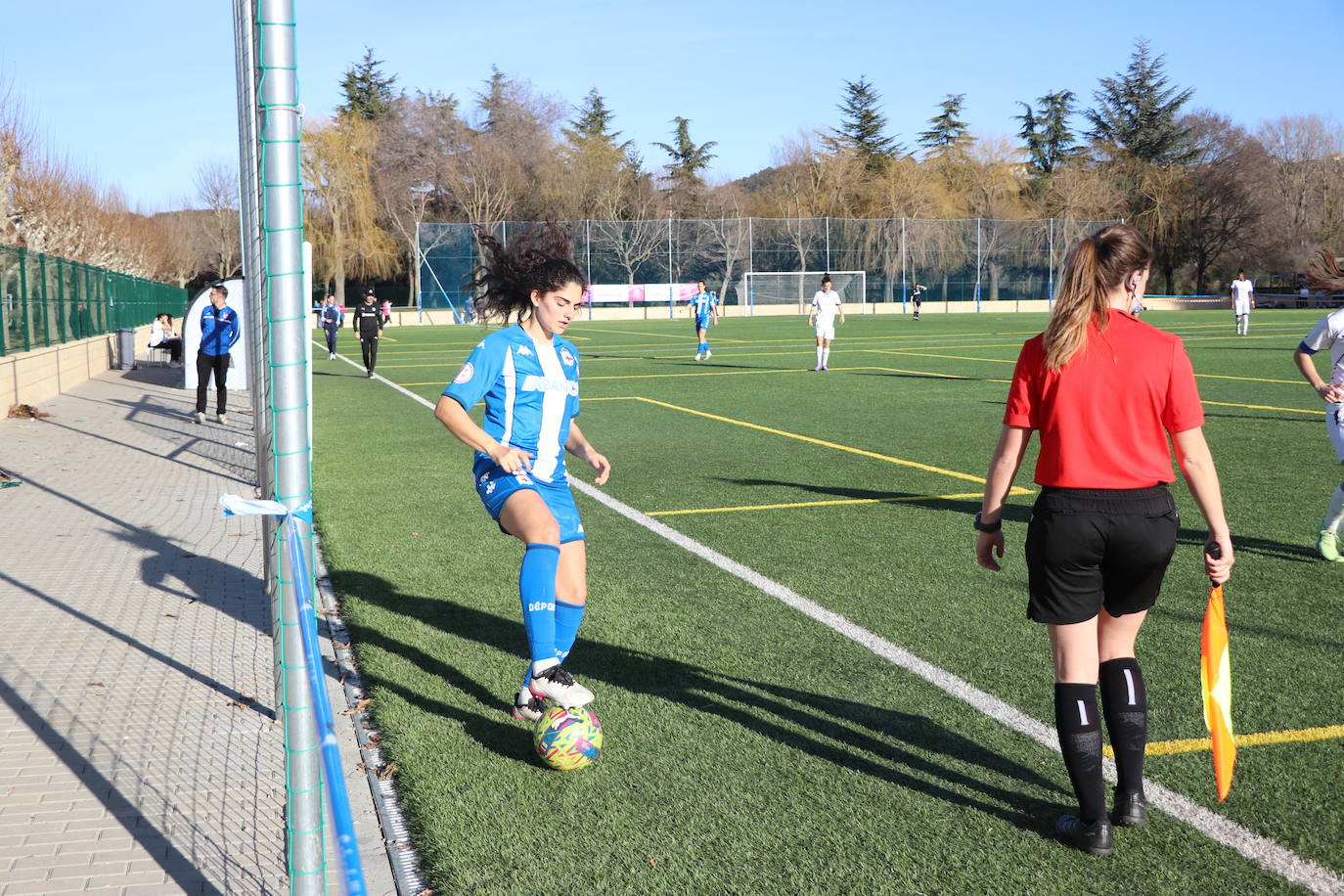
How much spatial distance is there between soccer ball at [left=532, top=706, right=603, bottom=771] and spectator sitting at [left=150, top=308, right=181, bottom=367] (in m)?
28.1

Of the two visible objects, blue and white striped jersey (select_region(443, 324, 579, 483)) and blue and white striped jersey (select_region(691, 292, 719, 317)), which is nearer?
blue and white striped jersey (select_region(443, 324, 579, 483))

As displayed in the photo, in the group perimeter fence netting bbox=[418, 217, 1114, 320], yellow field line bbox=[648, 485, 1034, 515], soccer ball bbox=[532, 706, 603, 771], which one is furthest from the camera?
perimeter fence netting bbox=[418, 217, 1114, 320]

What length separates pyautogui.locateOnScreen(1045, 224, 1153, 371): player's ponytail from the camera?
Answer: 11.3ft

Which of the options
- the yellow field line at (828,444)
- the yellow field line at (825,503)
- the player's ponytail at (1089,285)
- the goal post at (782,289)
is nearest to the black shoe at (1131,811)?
the player's ponytail at (1089,285)

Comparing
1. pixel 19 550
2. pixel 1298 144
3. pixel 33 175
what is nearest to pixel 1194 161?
pixel 1298 144

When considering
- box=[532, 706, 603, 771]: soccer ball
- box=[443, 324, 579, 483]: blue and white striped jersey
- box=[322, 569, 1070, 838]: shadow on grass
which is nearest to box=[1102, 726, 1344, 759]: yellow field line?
box=[322, 569, 1070, 838]: shadow on grass

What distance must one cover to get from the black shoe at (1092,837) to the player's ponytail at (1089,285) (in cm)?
141

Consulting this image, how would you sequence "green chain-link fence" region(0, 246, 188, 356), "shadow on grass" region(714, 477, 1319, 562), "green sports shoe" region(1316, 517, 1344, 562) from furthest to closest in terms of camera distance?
"green chain-link fence" region(0, 246, 188, 356), "shadow on grass" region(714, 477, 1319, 562), "green sports shoe" region(1316, 517, 1344, 562)

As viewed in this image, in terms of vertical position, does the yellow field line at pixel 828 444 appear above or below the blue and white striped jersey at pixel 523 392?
below

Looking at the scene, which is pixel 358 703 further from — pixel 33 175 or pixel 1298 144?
pixel 1298 144

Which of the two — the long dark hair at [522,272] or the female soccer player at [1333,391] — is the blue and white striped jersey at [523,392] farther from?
the female soccer player at [1333,391]

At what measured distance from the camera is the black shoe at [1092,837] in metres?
3.56

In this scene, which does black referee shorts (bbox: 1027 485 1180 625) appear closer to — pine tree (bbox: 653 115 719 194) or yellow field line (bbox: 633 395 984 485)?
yellow field line (bbox: 633 395 984 485)

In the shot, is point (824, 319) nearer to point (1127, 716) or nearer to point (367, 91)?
point (1127, 716)
